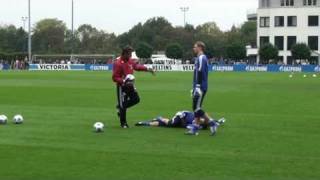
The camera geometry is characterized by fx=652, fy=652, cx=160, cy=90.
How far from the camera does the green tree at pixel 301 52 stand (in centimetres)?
10975

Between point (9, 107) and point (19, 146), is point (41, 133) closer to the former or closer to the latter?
point (19, 146)

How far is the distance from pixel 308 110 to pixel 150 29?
140 meters

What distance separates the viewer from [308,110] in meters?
22.5

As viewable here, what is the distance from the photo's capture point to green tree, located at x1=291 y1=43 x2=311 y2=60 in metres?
110

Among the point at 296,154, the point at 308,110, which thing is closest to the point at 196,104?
the point at 296,154

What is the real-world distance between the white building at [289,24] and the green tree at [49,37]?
6308cm

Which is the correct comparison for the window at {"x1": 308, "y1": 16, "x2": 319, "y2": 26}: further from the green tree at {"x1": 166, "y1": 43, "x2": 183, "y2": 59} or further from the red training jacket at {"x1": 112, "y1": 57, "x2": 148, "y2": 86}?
the red training jacket at {"x1": 112, "y1": 57, "x2": 148, "y2": 86}

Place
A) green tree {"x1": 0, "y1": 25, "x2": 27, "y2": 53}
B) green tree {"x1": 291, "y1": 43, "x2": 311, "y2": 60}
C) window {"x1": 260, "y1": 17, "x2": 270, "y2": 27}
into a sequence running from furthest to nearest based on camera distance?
green tree {"x1": 0, "y1": 25, "x2": 27, "y2": 53} < window {"x1": 260, "y1": 17, "x2": 270, "y2": 27} < green tree {"x1": 291, "y1": 43, "x2": 311, "y2": 60}

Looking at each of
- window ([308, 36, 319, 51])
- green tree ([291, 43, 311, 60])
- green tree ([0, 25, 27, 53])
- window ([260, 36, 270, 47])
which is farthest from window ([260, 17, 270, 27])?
green tree ([0, 25, 27, 53])

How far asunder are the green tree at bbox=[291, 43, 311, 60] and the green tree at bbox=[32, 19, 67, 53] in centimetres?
7571

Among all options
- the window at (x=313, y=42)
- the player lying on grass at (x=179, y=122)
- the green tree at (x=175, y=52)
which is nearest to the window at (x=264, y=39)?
the window at (x=313, y=42)

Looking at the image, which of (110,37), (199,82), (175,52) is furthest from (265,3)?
(199,82)

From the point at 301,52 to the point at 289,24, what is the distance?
1536cm

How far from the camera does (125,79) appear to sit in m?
16.4
